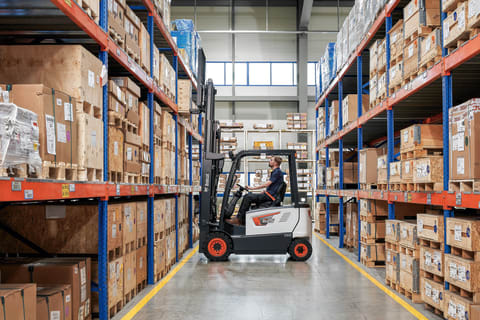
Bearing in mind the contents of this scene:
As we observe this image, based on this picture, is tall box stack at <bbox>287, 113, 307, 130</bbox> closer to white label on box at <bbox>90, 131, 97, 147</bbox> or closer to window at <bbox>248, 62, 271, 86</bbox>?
window at <bbox>248, 62, 271, 86</bbox>

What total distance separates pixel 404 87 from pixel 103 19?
4.24 meters

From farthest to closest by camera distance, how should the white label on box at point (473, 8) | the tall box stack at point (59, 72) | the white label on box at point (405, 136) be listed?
1. the white label on box at point (405, 136)
2. the white label on box at point (473, 8)
3. the tall box stack at point (59, 72)

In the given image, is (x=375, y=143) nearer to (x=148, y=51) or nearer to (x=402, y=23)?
(x=402, y=23)

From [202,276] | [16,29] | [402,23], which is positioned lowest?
[202,276]

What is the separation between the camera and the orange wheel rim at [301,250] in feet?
30.2

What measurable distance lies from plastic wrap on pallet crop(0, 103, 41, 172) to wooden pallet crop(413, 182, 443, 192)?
14.6 ft

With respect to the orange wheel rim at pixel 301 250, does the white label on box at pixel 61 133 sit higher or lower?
higher

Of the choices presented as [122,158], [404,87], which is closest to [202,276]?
[122,158]

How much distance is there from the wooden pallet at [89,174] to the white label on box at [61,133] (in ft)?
1.53

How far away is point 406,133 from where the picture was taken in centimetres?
627

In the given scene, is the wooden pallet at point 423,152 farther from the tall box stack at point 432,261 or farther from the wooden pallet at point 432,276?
the wooden pallet at point 432,276

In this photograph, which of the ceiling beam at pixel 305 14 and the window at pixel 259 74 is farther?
the window at pixel 259 74

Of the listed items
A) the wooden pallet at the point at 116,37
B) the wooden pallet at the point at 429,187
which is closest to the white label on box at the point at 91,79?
the wooden pallet at the point at 116,37

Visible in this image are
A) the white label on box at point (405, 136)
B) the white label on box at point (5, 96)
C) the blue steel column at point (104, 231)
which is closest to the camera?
the white label on box at point (5, 96)
